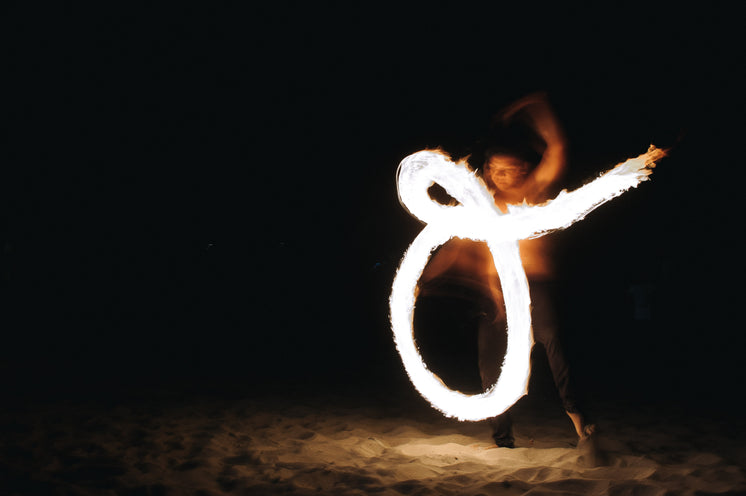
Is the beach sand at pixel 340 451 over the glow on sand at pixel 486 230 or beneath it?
beneath

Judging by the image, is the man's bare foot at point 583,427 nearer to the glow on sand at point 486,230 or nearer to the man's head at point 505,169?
the glow on sand at point 486,230

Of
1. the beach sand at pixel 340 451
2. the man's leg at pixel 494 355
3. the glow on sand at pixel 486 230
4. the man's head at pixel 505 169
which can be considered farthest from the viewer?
the man's leg at pixel 494 355

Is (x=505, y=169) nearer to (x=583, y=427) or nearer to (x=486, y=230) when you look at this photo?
(x=486, y=230)

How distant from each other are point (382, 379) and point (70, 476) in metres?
3.73

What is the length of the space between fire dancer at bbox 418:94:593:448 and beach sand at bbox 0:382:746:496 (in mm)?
434

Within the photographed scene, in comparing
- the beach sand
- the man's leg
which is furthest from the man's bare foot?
the man's leg

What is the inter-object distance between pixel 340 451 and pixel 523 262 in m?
1.64

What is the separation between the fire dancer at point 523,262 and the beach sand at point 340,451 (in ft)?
1.43

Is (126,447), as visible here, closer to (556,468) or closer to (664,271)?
(556,468)

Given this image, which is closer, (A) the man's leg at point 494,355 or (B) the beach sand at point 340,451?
(B) the beach sand at point 340,451

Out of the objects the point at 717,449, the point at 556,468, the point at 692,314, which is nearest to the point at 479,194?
the point at 556,468

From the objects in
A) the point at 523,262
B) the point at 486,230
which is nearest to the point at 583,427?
the point at 523,262

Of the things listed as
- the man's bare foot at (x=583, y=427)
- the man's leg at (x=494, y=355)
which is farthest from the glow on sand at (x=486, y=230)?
the man's bare foot at (x=583, y=427)

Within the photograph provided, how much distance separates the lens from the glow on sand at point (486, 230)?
10.7ft
